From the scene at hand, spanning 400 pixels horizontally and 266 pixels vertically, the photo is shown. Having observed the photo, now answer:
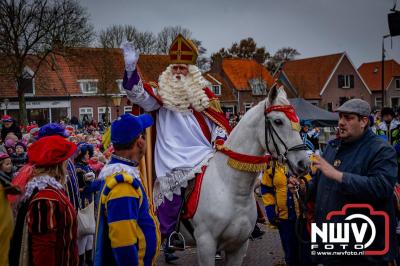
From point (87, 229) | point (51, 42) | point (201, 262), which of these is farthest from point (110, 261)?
point (51, 42)

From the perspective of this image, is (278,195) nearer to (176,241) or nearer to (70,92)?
(176,241)

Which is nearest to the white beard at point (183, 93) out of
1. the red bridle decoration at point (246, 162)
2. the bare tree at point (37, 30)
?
the red bridle decoration at point (246, 162)

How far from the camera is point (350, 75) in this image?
53250 mm

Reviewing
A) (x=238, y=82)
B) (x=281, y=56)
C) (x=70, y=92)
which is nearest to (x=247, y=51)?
(x=281, y=56)

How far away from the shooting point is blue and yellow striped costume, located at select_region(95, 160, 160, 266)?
2.78 m

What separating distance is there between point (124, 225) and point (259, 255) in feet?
17.4

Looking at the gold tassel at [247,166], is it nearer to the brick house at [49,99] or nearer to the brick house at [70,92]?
the brick house at [70,92]

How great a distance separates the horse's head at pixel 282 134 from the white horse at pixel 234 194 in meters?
0.01

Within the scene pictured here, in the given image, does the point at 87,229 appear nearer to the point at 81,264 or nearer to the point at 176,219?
the point at 81,264

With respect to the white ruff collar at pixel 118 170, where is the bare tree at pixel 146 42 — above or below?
above

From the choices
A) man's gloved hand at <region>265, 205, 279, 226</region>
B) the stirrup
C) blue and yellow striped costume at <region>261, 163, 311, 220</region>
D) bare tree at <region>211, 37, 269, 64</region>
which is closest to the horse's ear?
blue and yellow striped costume at <region>261, 163, 311, 220</region>

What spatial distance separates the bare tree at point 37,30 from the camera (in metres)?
28.9

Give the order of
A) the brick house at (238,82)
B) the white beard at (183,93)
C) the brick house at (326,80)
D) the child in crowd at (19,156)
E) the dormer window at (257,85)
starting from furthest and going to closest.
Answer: the brick house at (326,80)
the brick house at (238,82)
the dormer window at (257,85)
the child in crowd at (19,156)
the white beard at (183,93)

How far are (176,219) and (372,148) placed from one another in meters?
2.34
